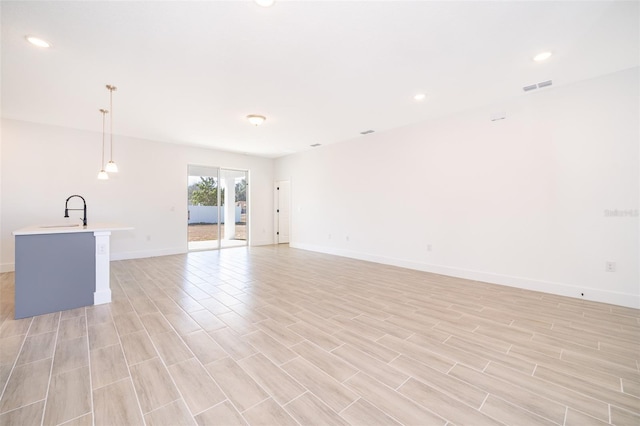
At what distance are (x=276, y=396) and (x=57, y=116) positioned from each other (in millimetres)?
6075

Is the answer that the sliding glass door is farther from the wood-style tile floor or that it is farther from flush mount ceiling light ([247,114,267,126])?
the wood-style tile floor

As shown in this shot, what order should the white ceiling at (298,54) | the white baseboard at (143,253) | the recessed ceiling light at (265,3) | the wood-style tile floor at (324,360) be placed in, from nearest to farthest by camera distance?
the wood-style tile floor at (324,360)
the recessed ceiling light at (265,3)
the white ceiling at (298,54)
the white baseboard at (143,253)

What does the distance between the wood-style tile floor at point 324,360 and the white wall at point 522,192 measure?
0.56m

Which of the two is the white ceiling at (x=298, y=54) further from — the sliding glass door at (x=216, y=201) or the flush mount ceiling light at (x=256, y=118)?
the sliding glass door at (x=216, y=201)

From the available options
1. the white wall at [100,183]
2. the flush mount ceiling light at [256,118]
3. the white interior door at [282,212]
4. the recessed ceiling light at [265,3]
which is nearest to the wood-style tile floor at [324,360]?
the white wall at [100,183]

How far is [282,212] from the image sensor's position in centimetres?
877

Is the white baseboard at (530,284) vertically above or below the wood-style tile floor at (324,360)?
above

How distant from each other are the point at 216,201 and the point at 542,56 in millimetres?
7314

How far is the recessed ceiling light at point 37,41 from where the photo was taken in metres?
2.47

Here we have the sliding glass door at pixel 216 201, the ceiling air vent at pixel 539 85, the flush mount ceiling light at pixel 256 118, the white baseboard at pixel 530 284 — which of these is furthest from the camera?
the sliding glass door at pixel 216 201

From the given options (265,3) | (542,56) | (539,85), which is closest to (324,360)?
(265,3)

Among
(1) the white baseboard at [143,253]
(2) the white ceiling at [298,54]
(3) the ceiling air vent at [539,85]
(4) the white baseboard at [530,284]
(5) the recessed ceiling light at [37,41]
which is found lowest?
(4) the white baseboard at [530,284]

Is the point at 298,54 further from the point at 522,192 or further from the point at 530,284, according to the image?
the point at 530,284

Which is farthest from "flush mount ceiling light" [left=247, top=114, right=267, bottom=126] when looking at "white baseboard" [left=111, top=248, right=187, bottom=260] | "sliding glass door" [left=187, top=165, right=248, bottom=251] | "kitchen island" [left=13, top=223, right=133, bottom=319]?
"white baseboard" [left=111, top=248, right=187, bottom=260]
